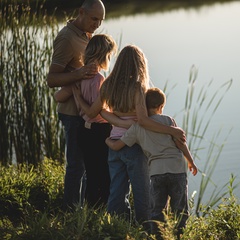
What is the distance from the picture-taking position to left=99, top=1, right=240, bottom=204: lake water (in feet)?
23.3

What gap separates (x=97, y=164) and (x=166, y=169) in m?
0.73

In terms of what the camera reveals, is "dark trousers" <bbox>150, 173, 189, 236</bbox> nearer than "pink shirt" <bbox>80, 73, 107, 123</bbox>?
Yes

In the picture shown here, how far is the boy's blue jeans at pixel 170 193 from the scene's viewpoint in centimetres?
399

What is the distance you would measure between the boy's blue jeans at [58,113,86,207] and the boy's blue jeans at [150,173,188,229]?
0.64 meters

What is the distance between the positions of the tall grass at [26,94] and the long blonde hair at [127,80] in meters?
2.15

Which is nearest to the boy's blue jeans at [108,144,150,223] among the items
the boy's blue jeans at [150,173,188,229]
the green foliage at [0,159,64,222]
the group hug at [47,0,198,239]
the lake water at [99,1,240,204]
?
the group hug at [47,0,198,239]

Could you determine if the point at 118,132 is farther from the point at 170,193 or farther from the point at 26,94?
the point at 26,94

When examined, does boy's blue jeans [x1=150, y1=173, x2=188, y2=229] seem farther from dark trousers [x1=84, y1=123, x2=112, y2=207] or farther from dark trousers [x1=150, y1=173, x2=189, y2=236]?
dark trousers [x1=84, y1=123, x2=112, y2=207]

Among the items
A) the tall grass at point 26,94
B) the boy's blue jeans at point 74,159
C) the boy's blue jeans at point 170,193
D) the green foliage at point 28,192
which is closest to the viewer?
the boy's blue jeans at point 170,193

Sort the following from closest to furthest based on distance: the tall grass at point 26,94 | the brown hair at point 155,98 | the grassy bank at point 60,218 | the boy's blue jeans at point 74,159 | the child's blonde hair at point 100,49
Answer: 1. the grassy bank at point 60,218
2. the brown hair at point 155,98
3. the child's blonde hair at point 100,49
4. the boy's blue jeans at point 74,159
5. the tall grass at point 26,94

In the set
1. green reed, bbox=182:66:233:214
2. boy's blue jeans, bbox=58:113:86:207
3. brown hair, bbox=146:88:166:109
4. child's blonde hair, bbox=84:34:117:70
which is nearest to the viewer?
brown hair, bbox=146:88:166:109

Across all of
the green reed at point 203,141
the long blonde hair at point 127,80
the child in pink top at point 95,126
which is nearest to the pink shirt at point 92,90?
the child in pink top at point 95,126

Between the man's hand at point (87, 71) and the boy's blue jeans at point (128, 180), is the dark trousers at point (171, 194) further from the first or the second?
the man's hand at point (87, 71)

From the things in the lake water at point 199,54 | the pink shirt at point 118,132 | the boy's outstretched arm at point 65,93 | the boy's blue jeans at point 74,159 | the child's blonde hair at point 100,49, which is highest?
the child's blonde hair at point 100,49
